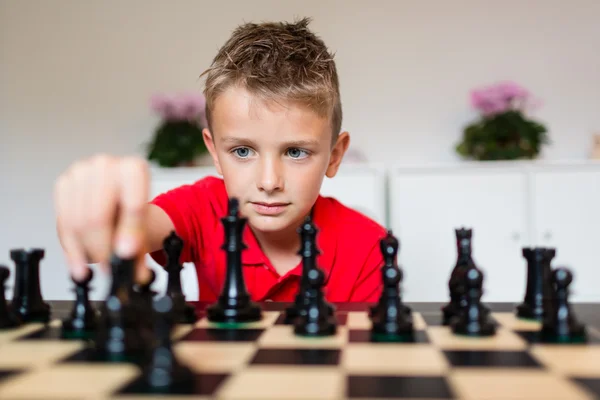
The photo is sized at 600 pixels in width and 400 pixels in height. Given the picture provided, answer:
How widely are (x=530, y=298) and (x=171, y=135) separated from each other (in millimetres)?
2349

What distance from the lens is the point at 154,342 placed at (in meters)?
0.63

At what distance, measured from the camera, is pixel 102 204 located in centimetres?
80

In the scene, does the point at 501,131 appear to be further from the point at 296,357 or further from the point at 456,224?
the point at 296,357

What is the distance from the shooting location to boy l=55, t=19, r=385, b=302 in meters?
1.28

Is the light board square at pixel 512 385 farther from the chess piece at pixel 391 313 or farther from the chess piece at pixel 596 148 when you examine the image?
the chess piece at pixel 596 148

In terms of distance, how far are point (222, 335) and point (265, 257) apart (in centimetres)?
67

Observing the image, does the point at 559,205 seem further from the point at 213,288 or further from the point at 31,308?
the point at 31,308

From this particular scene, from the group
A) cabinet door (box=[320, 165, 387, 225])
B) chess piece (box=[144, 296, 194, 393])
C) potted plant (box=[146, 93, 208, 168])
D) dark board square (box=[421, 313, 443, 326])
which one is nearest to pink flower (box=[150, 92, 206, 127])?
potted plant (box=[146, 93, 208, 168])

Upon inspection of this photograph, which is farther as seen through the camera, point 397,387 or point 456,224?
point 456,224

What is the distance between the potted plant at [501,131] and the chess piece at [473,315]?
2159 millimetres

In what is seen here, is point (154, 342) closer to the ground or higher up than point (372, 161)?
closer to the ground

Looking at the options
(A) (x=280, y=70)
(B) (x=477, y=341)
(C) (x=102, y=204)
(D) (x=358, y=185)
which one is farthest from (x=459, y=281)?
(D) (x=358, y=185)

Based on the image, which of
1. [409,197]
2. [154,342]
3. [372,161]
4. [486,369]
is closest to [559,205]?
[409,197]

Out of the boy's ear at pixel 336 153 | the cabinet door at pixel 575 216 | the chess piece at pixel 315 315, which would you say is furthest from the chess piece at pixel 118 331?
the cabinet door at pixel 575 216
